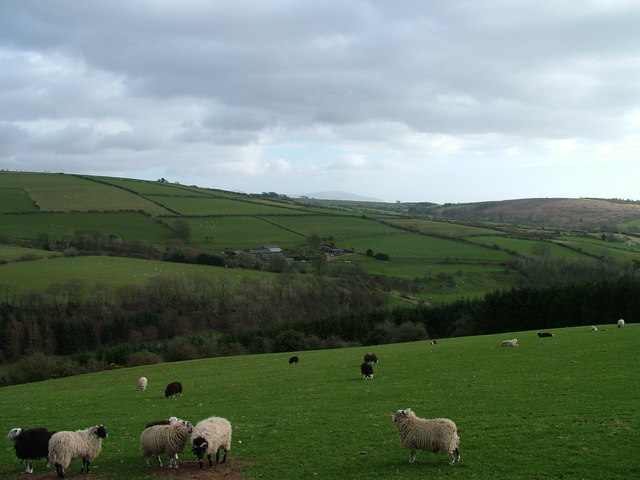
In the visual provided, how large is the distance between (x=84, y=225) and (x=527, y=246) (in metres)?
120

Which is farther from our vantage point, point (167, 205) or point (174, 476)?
point (167, 205)

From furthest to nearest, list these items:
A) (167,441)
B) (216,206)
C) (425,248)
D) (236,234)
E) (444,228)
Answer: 1. (216,206)
2. (444,228)
3. (236,234)
4. (425,248)
5. (167,441)

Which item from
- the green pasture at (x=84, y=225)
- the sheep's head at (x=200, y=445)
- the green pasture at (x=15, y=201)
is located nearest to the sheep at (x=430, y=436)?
the sheep's head at (x=200, y=445)

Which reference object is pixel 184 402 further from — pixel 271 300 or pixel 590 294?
pixel 271 300

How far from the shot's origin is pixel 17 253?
9200cm

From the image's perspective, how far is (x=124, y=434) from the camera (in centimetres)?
1925

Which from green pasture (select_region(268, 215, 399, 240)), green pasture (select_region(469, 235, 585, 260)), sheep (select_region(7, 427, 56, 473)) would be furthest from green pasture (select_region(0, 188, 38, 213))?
sheep (select_region(7, 427, 56, 473))

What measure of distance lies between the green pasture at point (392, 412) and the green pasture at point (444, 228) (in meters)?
109

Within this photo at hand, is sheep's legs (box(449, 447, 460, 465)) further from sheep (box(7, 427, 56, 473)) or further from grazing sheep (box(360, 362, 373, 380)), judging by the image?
grazing sheep (box(360, 362, 373, 380))

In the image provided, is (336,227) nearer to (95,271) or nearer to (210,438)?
(95,271)

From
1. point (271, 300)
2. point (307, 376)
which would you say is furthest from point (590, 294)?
point (271, 300)

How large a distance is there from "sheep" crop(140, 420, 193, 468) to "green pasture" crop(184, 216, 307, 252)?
101456mm

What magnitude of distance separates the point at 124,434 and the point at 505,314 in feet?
199

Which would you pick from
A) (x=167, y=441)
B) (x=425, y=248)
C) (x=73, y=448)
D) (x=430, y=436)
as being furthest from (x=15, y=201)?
(x=430, y=436)
